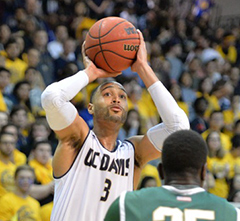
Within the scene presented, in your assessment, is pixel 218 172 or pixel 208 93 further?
pixel 208 93

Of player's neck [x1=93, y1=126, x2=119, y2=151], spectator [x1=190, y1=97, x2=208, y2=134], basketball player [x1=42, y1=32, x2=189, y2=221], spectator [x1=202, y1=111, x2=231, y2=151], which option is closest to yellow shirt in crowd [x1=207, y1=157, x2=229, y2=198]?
spectator [x1=202, y1=111, x2=231, y2=151]

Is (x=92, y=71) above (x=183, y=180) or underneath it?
above

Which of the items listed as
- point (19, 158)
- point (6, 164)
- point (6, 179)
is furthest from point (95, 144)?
point (19, 158)

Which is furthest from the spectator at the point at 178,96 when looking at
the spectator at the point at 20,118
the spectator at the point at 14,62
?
the spectator at the point at 20,118

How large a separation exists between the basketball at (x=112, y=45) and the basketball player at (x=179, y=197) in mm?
1484

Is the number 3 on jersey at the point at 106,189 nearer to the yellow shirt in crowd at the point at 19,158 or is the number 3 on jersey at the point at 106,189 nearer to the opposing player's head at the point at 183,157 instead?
the opposing player's head at the point at 183,157

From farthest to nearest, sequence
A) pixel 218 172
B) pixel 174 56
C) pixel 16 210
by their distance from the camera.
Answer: pixel 174 56
pixel 218 172
pixel 16 210

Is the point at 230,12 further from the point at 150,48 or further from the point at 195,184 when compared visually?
the point at 195,184

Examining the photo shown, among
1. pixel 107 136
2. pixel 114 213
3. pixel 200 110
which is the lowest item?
pixel 114 213

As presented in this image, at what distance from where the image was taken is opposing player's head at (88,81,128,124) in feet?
12.1

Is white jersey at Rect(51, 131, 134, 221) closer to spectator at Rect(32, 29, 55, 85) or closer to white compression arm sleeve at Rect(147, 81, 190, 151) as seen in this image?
white compression arm sleeve at Rect(147, 81, 190, 151)

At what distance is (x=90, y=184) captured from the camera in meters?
3.46

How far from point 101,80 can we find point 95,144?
15.5ft

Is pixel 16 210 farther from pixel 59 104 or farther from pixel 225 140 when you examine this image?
pixel 225 140
